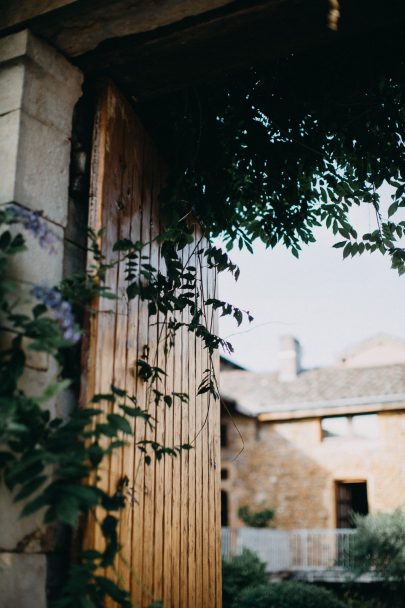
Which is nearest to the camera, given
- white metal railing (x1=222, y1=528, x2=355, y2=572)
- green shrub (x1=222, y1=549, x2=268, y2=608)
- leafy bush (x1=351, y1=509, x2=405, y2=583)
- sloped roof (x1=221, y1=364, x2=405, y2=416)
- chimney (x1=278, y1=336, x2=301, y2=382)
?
green shrub (x1=222, y1=549, x2=268, y2=608)

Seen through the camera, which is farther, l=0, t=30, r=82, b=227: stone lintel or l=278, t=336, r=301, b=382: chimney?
l=278, t=336, r=301, b=382: chimney

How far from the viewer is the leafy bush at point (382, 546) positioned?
45.4 feet

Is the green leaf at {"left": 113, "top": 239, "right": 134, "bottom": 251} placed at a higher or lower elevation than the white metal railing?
higher

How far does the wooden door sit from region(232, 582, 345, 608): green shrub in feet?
29.3

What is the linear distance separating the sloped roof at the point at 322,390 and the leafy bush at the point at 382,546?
3.29 m

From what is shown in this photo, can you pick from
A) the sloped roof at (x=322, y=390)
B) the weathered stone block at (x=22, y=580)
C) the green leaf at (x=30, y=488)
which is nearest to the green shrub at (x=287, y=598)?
the sloped roof at (x=322, y=390)

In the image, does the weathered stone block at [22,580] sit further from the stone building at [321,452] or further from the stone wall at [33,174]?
the stone building at [321,452]

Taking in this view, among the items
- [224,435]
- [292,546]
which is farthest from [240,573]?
[224,435]

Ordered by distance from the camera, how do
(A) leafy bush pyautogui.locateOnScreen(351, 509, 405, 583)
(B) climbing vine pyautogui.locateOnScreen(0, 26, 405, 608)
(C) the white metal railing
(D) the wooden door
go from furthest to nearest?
(C) the white metal railing, (A) leafy bush pyautogui.locateOnScreen(351, 509, 405, 583), (B) climbing vine pyautogui.locateOnScreen(0, 26, 405, 608), (D) the wooden door

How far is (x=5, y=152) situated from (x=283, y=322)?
147 centimetres

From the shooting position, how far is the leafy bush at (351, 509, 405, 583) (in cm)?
1384

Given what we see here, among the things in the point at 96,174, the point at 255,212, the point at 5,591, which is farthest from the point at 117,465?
the point at 255,212

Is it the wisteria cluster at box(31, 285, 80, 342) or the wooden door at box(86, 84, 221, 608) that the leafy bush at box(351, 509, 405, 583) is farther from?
the wisteria cluster at box(31, 285, 80, 342)

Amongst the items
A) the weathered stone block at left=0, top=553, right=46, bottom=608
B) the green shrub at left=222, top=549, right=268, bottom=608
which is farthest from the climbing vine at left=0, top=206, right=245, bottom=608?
the green shrub at left=222, top=549, right=268, bottom=608
